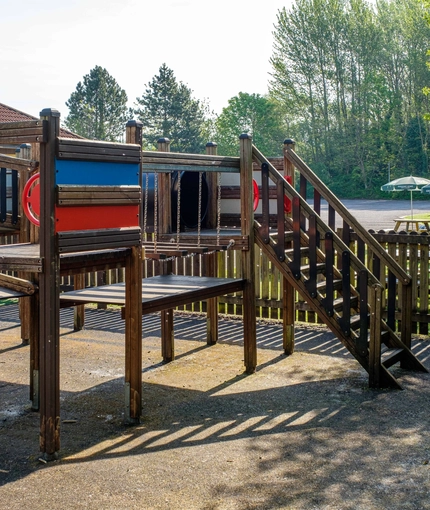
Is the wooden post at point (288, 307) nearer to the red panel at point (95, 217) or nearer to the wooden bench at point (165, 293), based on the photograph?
the wooden bench at point (165, 293)

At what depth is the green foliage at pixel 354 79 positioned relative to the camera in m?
60.0

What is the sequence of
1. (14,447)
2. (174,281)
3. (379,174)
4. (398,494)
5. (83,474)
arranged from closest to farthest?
(398,494) → (83,474) → (14,447) → (174,281) → (379,174)

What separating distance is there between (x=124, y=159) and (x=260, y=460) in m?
2.57

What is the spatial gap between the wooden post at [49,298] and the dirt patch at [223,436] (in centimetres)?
26

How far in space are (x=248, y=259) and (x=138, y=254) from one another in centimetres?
213

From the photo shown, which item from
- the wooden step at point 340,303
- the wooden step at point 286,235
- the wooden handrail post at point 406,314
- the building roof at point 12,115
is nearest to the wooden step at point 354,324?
the wooden step at point 340,303

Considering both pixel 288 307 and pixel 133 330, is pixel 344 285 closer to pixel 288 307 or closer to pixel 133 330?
pixel 288 307

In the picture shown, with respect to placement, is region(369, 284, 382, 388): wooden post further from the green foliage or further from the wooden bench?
the green foliage

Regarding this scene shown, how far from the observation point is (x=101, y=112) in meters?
79.4

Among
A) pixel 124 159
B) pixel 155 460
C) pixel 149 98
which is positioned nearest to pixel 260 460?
pixel 155 460

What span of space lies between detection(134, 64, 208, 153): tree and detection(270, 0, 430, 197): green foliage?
1288 centimetres

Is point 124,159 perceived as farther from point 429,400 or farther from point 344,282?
point 429,400

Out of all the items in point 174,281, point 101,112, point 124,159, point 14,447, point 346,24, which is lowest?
point 14,447

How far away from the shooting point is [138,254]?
6.12 metres
